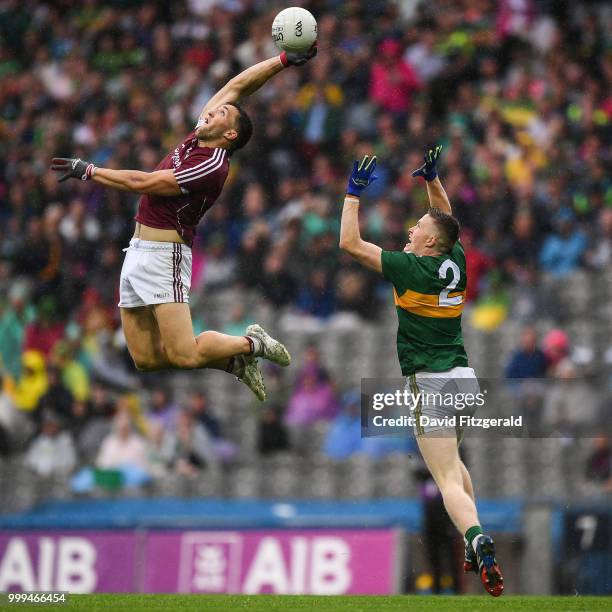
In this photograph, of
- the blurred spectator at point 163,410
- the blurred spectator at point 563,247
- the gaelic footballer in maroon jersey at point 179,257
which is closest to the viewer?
the gaelic footballer in maroon jersey at point 179,257

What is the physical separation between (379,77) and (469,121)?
1.40m

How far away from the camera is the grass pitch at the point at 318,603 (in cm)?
746

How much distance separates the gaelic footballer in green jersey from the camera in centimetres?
719

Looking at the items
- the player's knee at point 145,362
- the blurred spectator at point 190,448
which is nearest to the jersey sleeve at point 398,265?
the player's knee at point 145,362

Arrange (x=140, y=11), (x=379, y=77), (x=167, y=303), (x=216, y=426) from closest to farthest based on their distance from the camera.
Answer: (x=167, y=303) < (x=216, y=426) < (x=379, y=77) < (x=140, y=11)

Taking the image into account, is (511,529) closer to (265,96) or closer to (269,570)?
(269,570)

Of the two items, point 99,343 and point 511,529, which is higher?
point 99,343

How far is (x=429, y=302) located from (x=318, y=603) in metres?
2.07

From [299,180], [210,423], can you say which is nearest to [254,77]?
[210,423]

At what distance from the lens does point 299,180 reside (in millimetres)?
14039

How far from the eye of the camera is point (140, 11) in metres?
17.3

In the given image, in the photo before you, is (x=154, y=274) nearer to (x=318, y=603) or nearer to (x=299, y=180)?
(x=318, y=603)

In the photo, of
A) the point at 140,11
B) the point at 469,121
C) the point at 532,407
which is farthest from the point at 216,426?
the point at 140,11

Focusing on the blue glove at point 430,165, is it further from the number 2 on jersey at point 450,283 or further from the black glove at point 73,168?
the black glove at point 73,168
